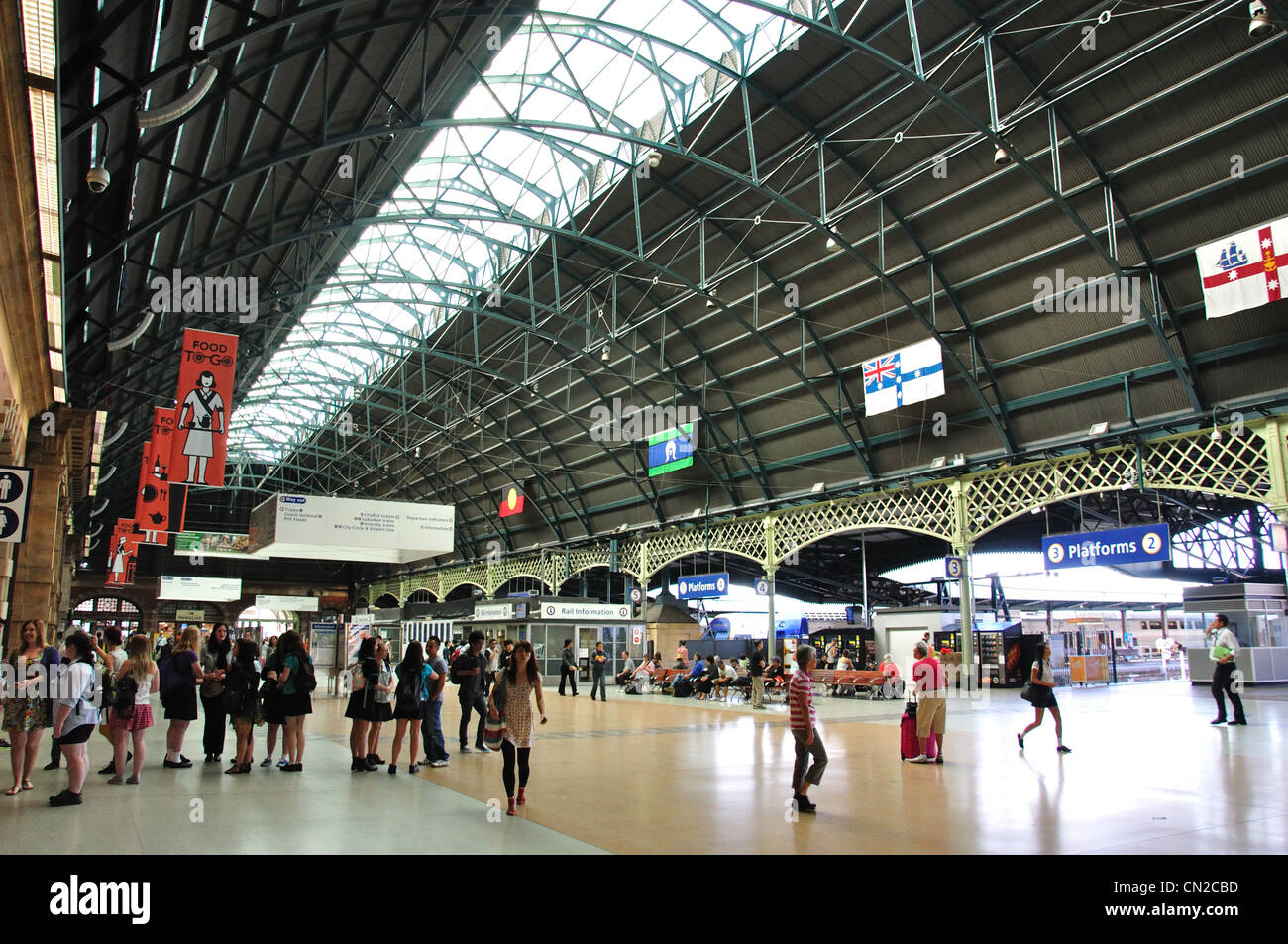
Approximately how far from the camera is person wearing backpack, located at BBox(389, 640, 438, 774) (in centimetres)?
1048

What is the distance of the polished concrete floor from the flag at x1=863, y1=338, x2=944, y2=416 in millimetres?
9970

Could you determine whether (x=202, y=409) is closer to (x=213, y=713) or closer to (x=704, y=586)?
(x=213, y=713)

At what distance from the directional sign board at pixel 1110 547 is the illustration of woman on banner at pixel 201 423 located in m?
18.9

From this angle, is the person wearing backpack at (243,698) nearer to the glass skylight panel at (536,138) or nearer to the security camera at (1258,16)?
the glass skylight panel at (536,138)

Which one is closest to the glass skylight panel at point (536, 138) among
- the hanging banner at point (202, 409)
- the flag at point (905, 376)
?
the hanging banner at point (202, 409)

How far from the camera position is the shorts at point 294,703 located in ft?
34.3

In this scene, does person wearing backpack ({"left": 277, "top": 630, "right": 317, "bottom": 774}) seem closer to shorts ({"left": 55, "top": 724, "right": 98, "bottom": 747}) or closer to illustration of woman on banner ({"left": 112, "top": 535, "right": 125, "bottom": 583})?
shorts ({"left": 55, "top": 724, "right": 98, "bottom": 747})

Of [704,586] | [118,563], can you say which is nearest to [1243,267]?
[704,586]

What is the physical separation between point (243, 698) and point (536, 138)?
48.3ft

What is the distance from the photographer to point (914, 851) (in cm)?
652

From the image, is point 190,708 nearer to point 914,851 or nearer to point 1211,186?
point 914,851

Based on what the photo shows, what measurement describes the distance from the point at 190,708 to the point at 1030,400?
67.9 feet

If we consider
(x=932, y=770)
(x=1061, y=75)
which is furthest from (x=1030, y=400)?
(x=932, y=770)

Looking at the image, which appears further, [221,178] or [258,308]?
[258,308]
